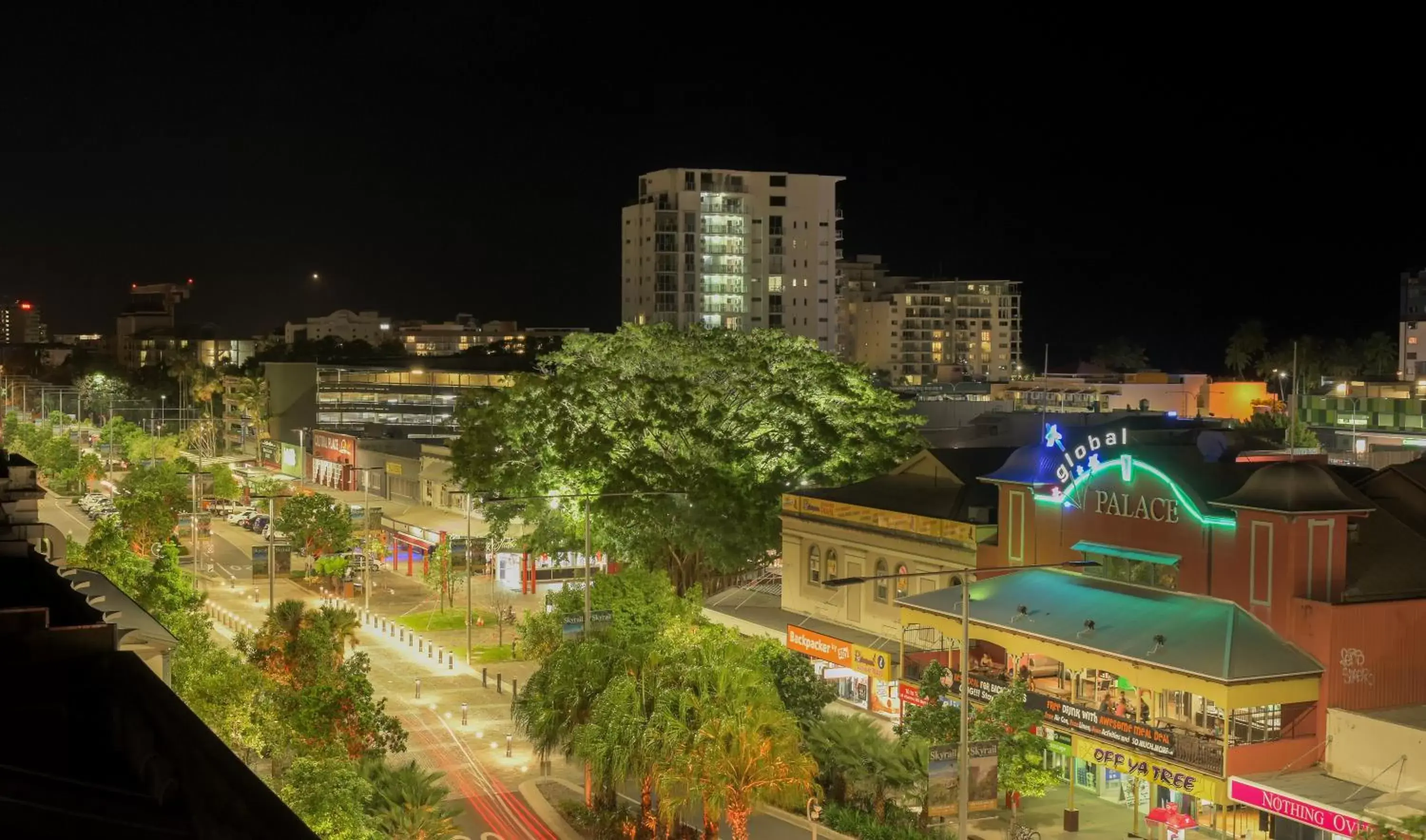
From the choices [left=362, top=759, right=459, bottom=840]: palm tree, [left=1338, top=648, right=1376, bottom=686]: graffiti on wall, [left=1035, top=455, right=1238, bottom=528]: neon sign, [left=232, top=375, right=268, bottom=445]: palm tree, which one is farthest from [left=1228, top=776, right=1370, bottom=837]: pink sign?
[left=232, top=375, right=268, bottom=445]: palm tree

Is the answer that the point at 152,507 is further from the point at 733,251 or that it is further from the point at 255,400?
the point at 733,251

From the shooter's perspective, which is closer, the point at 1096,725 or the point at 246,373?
the point at 1096,725

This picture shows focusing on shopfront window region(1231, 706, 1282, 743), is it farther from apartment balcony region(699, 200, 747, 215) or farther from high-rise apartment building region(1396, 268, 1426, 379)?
high-rise apartment building region(1396, 268, 1426, 379)

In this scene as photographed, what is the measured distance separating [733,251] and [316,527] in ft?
332

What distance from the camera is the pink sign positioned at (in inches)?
1153

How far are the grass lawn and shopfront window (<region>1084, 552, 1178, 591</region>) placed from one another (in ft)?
102

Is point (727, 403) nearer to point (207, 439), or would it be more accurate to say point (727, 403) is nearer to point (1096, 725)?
point (1096, 725)

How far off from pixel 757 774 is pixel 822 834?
13.6 feet

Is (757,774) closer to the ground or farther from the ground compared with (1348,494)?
closer to the ground

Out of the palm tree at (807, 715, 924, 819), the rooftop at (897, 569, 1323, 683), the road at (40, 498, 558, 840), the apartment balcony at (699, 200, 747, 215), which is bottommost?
the road at (40, 498, 558, 840)

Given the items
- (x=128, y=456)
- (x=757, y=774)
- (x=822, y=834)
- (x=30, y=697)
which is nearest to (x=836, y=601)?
(x=822, y=834)

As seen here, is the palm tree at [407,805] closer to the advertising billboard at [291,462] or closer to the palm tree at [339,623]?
the palm tree at [339,623]

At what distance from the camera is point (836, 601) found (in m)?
49.8

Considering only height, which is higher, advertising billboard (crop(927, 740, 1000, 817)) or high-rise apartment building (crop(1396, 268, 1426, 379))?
high-rise apartment building (crop(1396, 268, 1426, 379))
